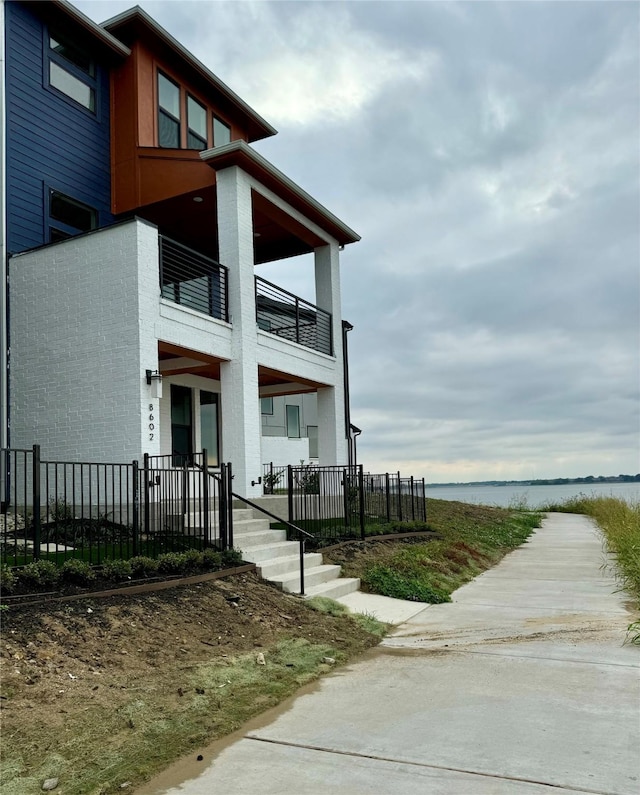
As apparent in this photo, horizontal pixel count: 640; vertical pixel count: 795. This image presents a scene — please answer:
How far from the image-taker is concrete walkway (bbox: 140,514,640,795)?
3.88 meters

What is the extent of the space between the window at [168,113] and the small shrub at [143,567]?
10469mm

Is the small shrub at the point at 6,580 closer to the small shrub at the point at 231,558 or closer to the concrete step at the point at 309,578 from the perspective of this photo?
the small shrub at the point at 231,558

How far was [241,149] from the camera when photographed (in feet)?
42.3

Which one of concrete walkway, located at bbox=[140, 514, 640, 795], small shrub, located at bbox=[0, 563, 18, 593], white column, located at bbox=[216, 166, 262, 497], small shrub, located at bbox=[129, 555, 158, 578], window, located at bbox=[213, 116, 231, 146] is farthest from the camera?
window, located at bbox=[213, 116, 231, 146]

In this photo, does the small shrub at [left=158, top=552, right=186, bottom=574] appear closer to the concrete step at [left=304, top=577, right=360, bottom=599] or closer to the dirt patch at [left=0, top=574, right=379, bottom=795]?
the dirt patch at [left=0, top=574, right=379, bottom=795]

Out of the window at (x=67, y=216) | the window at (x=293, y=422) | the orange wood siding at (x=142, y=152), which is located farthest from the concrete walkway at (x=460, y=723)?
the window at (x=293, y=422)

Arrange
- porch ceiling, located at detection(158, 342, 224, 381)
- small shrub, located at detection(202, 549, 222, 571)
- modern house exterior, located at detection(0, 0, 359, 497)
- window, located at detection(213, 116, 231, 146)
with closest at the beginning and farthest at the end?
1. small shrub, located at detection(202, 549, 222, 571)
2. modern house exterior, located at detection(0, 0, 359, 497)
3. porch ceiling, located at detection(158, 342, 224, 381)
4. window, located at detection(213, 116, 231, 146)

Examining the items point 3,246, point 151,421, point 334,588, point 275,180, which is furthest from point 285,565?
point 275,180

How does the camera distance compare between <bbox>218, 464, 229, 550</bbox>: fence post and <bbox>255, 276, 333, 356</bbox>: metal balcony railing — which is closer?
<bbox>218, 464, 229, 550</bbox>: fence post

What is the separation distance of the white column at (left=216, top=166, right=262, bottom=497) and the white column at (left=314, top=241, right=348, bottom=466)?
3.64m

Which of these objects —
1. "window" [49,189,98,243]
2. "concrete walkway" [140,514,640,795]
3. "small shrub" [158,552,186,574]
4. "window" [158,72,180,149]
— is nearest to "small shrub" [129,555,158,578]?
"small shrub" [158,552,186,574]

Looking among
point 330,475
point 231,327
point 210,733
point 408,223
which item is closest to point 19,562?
point 210,733

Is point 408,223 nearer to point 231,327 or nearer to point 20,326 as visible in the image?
point 231,327

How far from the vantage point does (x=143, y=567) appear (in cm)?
791
